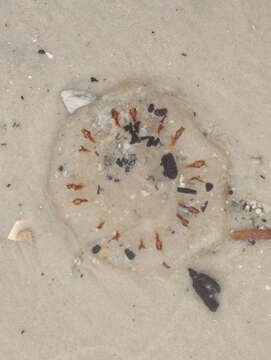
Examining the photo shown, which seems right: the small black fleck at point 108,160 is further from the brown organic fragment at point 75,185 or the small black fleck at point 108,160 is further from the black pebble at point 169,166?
the black pebble at point 169,166

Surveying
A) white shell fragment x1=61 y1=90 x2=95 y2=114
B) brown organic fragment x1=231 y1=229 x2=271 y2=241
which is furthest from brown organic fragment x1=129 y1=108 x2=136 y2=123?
brown organic fragment x1=231 y1=229 x2=271 y2=241

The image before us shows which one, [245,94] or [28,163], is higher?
[245,94]

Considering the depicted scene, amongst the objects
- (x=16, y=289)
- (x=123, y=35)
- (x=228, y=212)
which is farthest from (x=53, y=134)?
(x=228, y=212)

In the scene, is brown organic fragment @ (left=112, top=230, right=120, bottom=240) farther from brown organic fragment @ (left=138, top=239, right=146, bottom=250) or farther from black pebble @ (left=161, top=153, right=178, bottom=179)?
black pebble @ (left=161, top=153, right=178, bottom=179)

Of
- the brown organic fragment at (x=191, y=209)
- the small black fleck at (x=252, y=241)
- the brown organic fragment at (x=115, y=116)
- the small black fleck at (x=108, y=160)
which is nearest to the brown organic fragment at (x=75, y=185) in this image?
the small black fleck at (x=108, y=160)

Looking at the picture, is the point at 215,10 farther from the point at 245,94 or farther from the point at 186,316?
the point at 186,316

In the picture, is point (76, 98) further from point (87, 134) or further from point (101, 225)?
point (101, 225)

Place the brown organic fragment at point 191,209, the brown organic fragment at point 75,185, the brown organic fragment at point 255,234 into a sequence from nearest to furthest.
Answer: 1. the brown organic fragment at point 255,234
2. the brown organic fragment at point 191,209
3. the brown organic fragment at point 75,185
